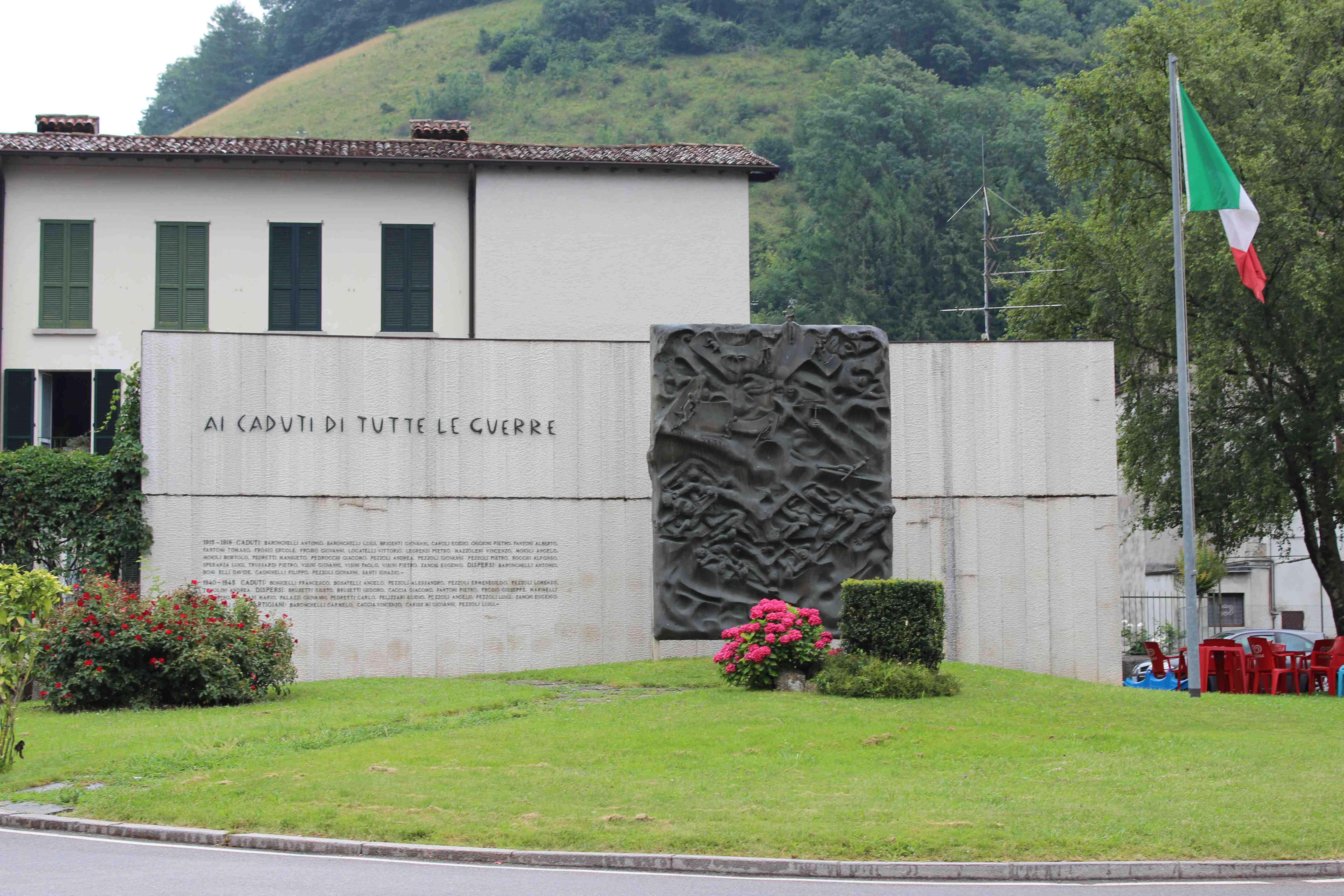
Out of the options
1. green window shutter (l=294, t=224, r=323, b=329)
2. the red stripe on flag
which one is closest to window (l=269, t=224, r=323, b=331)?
green window shutter (l=294, t=224, r=323, b=329)

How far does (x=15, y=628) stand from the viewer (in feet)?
46.0

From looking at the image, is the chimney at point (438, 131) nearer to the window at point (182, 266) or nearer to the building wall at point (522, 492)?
the window at point (182, 266)

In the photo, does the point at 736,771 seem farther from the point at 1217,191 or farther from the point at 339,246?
the point at 339,246

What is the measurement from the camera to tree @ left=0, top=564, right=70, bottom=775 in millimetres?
13625

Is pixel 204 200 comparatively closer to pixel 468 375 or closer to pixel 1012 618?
pixel 468 375

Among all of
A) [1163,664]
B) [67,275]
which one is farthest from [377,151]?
[1163,664]

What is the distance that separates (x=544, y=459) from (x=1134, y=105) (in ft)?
55.4

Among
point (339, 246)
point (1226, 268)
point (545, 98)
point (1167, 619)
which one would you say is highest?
point (545, 98)

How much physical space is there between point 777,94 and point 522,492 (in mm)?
87078

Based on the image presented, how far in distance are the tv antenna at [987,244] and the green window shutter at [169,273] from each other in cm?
1881

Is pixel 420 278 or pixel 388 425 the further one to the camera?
pixel 420 278

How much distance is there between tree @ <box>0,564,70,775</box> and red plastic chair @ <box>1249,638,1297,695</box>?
19493 mm

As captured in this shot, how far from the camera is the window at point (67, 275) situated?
2930 centimetres

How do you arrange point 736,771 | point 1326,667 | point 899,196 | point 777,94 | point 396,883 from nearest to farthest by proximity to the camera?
point 396,883, point 736,771, point 1326,667, point 899,196, point 777,94
